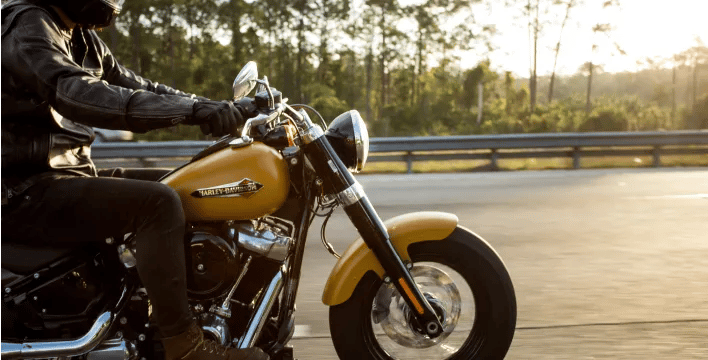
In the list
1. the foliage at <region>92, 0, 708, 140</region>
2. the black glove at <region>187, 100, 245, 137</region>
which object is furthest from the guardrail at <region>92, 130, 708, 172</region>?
the foliage at <region>92, 0, 708, 140</region>

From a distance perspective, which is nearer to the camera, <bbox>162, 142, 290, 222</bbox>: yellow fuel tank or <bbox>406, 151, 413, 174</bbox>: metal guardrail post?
<bbox>162, 142, 290, 222</bbox>: yellow fuel tank

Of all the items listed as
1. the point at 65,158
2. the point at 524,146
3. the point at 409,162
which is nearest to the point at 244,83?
the point at 65,158

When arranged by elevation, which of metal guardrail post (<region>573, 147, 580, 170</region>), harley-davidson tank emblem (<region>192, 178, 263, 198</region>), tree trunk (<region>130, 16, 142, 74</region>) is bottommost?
metal guardrail post (<region>573, 147, 580, 170</region>)

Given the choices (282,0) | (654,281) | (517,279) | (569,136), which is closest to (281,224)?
(517,279)

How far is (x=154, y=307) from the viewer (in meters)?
2.89

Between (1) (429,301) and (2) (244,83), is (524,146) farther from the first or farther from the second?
(2) (244,83)

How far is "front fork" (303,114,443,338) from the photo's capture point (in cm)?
300

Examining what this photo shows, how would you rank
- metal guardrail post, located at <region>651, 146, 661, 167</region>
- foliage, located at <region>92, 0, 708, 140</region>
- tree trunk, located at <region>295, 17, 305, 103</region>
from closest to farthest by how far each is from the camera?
metal guardrail post, located at <region>651, 146, 661, 167</region> < foliage, located at <region>92, 0, 708, 140</region> < tree trunk, located at <region>295, 17, 305, 103</region>

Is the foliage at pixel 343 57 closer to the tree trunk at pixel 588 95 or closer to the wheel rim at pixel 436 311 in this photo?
the tree trunk at pixel 588 95

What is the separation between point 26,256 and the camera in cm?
289

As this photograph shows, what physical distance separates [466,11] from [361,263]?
113ft

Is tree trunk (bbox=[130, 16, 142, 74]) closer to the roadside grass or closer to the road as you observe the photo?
the roadside grass

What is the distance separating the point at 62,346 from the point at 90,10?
111 centimetres

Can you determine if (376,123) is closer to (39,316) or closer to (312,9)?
(312,9)
